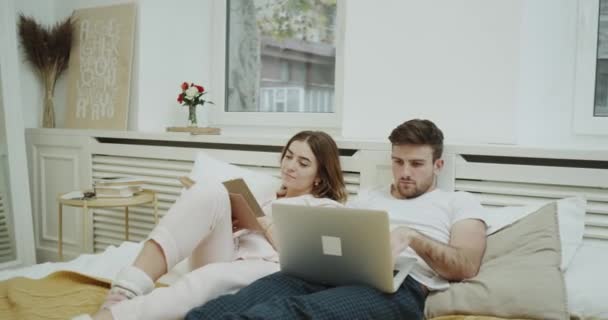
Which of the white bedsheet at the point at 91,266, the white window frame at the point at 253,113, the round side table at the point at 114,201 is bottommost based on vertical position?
the white bedsheet at the point at 91,266

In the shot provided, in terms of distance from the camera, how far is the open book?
5.89 feet

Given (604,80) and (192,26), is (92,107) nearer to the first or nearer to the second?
(192,26)

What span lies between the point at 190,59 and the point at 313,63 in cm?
74

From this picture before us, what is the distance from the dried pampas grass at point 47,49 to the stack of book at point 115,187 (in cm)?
83

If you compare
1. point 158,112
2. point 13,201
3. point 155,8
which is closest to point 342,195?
point 158,112

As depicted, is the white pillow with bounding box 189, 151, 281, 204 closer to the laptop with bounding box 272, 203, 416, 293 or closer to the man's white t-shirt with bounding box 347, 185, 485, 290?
the man's white t-shirt with bounding box 347, 185, 485, 290

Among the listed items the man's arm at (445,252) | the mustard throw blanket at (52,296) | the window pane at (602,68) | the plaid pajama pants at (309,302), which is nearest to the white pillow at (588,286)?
the man's arm at (445,252)

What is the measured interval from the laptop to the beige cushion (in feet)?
0.52

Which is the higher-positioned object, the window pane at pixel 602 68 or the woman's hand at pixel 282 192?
the window pane at pixel 602 68

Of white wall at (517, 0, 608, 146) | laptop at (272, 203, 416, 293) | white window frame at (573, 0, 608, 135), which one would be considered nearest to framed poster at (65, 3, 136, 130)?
laptop at (272, 203, 416, 293)

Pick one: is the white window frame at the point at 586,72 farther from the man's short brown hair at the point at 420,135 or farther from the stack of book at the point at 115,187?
the stack of book at the point at 115,187

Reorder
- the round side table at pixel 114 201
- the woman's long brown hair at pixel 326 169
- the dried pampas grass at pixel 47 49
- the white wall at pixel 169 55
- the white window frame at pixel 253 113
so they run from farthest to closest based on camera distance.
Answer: the dried pampas grass at pixel 47 49 < the white wall at pixel 169 55 < the white window frame at pixel 253 113 < the round side table at pixel 114 201 < the woman's long brown hair at pixel 326 169

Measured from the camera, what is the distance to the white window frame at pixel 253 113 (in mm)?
2688

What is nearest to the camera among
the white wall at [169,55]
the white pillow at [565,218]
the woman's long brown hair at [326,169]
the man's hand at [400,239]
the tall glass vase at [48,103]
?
the man's hand at [400,239]
